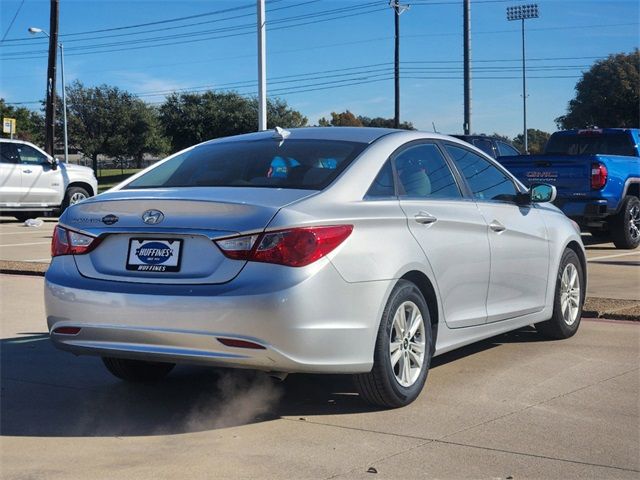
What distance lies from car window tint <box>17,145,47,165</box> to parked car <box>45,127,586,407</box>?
17043 millimetres

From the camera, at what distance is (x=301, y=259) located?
4.44 metres

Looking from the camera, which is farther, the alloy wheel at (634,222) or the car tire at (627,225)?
the alloy wheel at (634,222)

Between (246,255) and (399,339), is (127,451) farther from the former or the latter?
(399,339)

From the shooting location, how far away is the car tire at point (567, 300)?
22.9 ft

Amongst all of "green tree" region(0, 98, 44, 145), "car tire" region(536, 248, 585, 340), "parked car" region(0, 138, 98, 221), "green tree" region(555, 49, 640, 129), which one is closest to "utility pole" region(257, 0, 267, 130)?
"parked car" region(0, 138, 98, 221)

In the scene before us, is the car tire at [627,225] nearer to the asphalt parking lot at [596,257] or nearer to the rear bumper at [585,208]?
the asphalt parking lot at [596,257]

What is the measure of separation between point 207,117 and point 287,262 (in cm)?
6661

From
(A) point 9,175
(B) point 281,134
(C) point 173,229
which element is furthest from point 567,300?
(A) point 9,175

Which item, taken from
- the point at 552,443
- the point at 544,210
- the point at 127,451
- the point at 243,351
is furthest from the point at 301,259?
the point at 544,210

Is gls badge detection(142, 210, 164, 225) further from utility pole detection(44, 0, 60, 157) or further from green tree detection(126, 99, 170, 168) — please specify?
green tree detection(126, 99, 170, 168)

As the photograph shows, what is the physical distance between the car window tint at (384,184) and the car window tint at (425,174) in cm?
10

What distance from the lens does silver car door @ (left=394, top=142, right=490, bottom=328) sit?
210 inches

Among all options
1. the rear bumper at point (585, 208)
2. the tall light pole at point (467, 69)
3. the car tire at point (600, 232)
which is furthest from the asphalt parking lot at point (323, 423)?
the tall light pole at point (467, 69)

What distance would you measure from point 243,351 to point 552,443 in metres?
1.61
